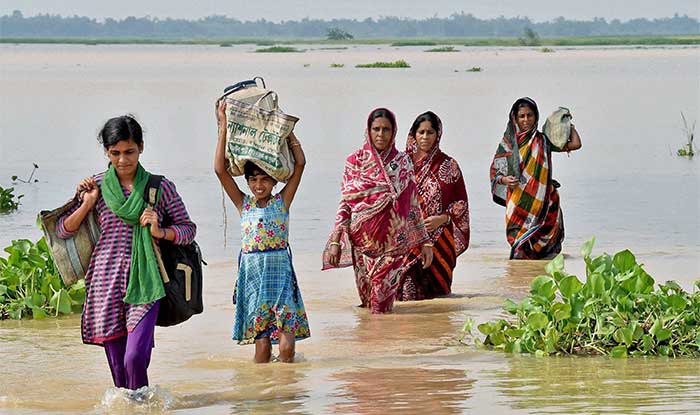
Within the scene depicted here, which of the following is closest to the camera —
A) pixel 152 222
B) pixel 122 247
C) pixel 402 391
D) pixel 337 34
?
pixel 152 222

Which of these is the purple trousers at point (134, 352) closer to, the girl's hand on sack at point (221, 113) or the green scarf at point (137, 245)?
the green scarf at point (137, 245)

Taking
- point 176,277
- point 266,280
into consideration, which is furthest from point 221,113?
point 176,277

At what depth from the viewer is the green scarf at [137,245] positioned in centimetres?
730

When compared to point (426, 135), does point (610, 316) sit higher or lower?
lower

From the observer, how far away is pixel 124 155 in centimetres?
735

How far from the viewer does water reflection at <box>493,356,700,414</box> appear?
7.70 metres

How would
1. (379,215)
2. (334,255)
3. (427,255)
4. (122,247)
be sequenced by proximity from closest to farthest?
(122,247), (334,255), (379,215), (427,255)

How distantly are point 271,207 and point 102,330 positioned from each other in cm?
148

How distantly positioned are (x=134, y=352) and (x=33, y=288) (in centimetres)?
327

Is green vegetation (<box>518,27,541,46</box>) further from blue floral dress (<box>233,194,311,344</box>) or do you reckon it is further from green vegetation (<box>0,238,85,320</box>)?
blue floral dress (<box>233,194,311,344</box>)

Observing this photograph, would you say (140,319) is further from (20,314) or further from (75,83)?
(75,83)

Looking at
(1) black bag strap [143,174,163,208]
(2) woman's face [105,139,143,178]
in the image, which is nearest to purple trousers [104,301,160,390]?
(1) black bag strap [143,174,163,208]

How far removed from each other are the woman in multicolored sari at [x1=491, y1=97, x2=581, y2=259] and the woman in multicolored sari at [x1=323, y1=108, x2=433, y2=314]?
252 centimetres

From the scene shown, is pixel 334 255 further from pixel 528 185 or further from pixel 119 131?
pixel 528 185
